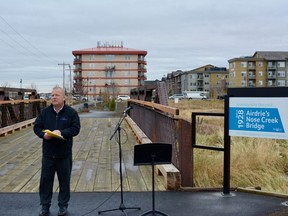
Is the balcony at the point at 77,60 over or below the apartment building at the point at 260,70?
over

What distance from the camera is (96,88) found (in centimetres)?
12069

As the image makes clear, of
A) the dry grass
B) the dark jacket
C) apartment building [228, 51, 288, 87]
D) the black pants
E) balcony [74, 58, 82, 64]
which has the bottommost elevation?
the dry grass

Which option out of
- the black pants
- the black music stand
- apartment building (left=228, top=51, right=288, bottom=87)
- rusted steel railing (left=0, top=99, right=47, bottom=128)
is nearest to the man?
the black pants

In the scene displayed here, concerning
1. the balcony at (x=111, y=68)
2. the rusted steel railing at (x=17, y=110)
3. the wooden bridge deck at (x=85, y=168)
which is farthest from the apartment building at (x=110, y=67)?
the wooden bridge deck at (x=85, y=168)

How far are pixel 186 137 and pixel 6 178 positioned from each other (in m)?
3.24

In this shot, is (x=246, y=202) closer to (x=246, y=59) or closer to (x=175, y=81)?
(x=246, y=59)

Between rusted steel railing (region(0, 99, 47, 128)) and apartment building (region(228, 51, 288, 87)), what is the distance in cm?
9276

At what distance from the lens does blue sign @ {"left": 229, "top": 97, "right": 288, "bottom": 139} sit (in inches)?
226

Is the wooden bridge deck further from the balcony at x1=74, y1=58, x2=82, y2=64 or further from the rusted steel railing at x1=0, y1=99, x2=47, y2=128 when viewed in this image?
the balcony at x1=74, y1=58, x2=82, y2=64

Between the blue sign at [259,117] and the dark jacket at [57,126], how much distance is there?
2.34 meters

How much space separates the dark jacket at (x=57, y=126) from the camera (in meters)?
5.20

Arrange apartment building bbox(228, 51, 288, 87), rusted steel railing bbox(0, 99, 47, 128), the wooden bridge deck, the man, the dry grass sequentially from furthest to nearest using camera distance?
1. apartment building bbox(228, 51, 288, 87)
2. rusted steel railing bbox(0, 99, 47, 128)
3. the dry grass
4. the wooden bridge deck
5. the man

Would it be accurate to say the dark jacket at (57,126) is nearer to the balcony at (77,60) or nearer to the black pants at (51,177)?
the black pants at (51,177)

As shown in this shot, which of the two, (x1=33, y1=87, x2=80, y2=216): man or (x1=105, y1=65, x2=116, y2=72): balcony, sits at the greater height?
(x1=105, y1=65, x2=116, y2=72): balcony
